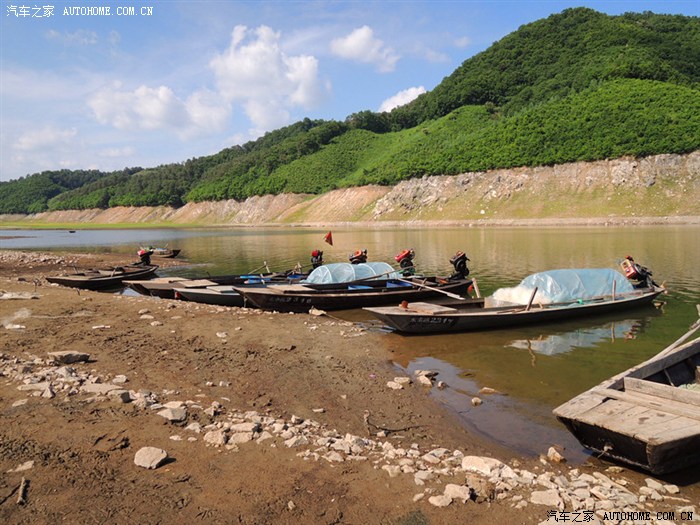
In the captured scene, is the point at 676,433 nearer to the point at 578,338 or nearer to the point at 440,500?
the point at 440,500

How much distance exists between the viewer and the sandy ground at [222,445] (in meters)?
5.91

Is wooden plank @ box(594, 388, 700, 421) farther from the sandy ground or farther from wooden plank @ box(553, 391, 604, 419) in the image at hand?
the sandy ground

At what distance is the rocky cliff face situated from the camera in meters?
81.4

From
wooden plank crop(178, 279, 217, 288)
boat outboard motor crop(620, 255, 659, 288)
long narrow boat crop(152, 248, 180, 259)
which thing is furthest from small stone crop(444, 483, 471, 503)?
long narrow boat crop(152, 248, 180, 259)

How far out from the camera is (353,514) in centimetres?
593

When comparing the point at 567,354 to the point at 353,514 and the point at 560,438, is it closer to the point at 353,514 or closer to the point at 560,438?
the point at 560,438

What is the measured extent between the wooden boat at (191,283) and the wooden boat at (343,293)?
340 cm

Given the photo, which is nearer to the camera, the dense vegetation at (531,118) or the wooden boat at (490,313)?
the wooden boat at (490,313)

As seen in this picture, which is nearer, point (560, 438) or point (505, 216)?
point (560, 438)

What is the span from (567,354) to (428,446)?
806 cm

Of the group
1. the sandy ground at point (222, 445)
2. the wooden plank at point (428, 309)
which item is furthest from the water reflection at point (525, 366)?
the wooden plank at point (428, 309)

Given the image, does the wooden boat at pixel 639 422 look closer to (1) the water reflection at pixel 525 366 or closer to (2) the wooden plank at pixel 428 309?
(1) the water reflection at pixel 525 366

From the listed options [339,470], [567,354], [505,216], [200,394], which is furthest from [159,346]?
[505,216]

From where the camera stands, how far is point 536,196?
93.6 metres
